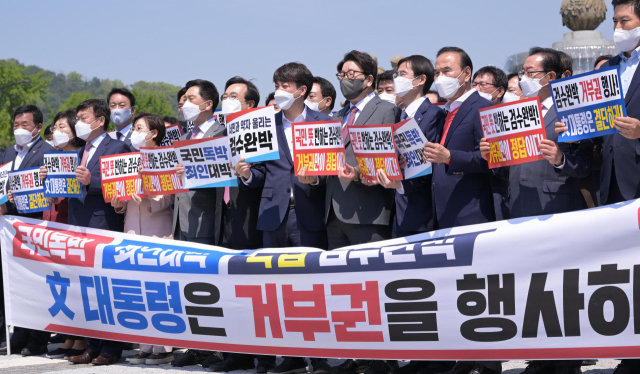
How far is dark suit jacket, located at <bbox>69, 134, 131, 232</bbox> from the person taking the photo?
7.14 meters

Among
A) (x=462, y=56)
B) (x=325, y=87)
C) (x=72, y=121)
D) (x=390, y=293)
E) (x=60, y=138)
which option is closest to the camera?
(x=390, y=293)

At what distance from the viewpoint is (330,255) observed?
536 centimetres

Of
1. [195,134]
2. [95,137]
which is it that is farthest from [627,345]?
[95,137]

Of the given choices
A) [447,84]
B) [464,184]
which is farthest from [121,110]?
[464,184]

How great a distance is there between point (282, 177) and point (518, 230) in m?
2.29

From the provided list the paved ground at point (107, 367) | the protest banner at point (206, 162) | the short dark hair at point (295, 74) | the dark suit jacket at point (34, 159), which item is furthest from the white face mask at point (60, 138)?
the short dark hair at point (295, 74)

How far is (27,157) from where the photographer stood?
26.6 feet

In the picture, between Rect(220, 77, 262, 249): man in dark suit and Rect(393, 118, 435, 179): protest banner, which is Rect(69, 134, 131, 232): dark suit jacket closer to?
Rect(220, 77, 262, 249): man in dark suit

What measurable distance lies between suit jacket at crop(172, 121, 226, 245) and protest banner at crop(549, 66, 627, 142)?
3.29 meters

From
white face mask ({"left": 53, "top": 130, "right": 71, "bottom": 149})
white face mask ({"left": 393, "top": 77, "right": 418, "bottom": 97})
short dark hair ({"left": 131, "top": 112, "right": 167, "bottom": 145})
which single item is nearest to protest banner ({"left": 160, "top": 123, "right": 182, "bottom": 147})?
short dark hair ({"left": 131, "top": 112, "right": 167, "bottom": 145})

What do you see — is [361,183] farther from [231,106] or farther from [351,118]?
[231,106]

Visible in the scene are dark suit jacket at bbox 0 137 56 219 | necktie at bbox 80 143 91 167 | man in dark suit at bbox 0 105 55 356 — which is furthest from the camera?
dark suit jacket at bbox 0 137 56 219

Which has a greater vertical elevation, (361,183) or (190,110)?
(190,110)

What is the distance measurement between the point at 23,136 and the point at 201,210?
2.87 metres
